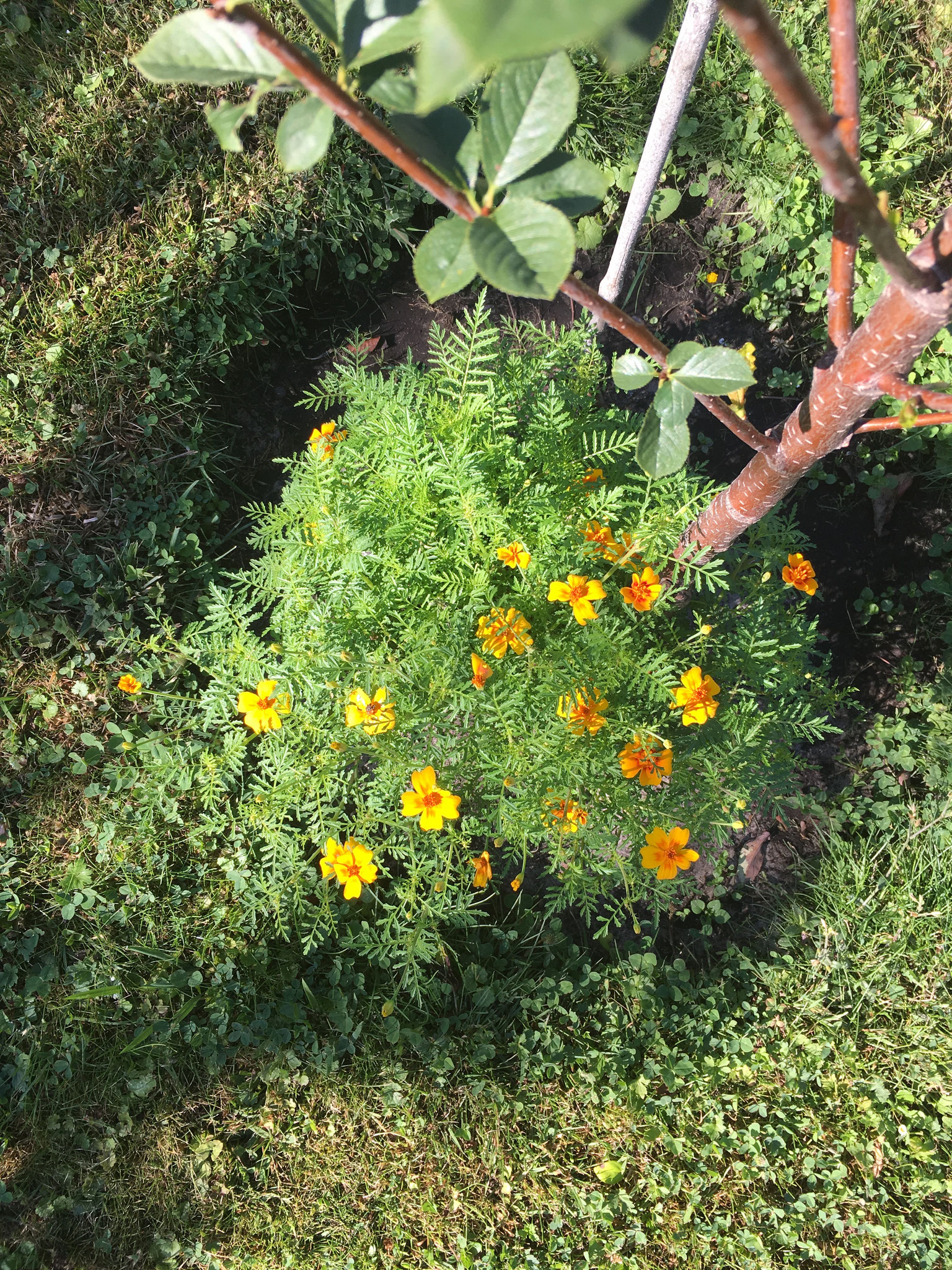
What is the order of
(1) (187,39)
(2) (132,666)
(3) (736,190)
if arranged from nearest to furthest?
(1) (187,39) → (2) (132,666) → (3) (736,190)

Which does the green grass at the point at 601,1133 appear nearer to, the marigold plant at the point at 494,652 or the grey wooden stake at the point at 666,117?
the marigold plant at the point at 494,652

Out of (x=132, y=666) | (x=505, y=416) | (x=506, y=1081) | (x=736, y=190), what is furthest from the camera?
(x=736, y=190)

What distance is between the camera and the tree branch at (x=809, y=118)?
1.20ft

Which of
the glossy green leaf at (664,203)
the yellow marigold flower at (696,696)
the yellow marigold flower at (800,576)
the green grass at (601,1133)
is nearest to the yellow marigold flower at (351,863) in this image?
the yellow marigold flower at (696,696)

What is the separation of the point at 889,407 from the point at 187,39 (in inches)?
98.1

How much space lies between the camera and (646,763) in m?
1.44

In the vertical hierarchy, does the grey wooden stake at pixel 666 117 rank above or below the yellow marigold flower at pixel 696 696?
above

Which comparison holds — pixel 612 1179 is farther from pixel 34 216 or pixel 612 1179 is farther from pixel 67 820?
pixel 34 216

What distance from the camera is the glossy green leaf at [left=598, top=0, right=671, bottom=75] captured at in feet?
1.24

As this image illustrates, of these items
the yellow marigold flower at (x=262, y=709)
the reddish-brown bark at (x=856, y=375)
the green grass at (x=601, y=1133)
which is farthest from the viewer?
the green grass at (x=601, y=1133)

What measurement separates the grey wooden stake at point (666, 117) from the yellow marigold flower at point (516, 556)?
2.78ft

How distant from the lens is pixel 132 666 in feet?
7.53

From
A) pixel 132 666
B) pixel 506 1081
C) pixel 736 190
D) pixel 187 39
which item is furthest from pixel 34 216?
pixel 506 1081

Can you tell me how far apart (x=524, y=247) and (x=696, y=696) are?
3.44 feet
